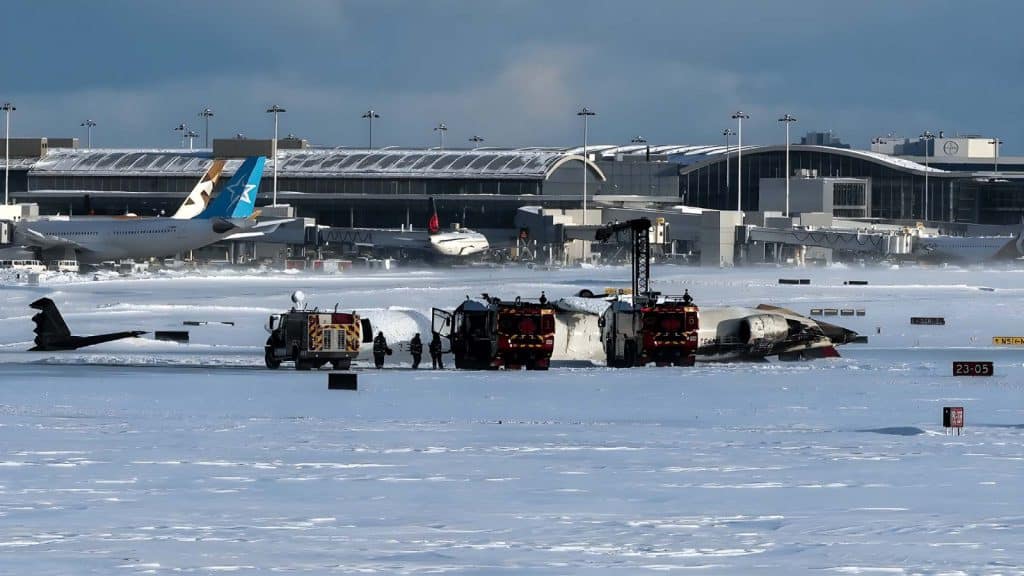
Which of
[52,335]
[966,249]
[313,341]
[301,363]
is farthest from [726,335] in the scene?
[966,249]

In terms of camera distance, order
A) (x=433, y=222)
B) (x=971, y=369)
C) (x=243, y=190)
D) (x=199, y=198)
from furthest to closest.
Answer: (x=433, y=222), (x=199, y=198), (x=243, y=190), (x=971, y=369)

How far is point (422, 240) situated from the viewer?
16125 centimetres

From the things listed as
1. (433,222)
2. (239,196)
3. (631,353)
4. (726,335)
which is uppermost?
(239,196)

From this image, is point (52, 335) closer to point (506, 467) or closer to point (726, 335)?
point (726, 335)

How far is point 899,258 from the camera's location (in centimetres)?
16262

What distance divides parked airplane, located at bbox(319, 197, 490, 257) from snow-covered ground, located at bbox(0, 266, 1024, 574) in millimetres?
97614

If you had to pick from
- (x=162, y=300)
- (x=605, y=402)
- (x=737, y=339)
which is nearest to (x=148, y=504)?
(x=605, y=402)

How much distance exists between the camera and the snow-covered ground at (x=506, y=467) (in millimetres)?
20781

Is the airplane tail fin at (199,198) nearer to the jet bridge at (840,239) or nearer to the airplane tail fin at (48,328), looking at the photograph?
the jet bridge at (840,239)

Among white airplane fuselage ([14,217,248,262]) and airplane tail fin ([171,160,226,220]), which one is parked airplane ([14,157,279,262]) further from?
airplane tail fin ([171,160,226,220])

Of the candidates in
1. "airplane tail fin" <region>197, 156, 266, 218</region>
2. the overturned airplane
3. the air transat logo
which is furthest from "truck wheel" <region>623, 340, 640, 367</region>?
the air transat logo

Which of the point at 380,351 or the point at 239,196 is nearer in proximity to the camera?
the point at 380,351

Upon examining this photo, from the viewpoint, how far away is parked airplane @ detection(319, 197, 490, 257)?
157625 millimetres

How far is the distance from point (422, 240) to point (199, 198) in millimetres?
26597
